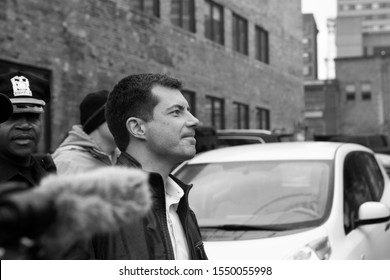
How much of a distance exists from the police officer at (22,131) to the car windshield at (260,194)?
5.28ft

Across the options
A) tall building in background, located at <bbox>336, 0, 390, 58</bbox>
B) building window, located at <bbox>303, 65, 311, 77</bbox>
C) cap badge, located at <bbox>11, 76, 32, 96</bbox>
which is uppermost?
tall building in background, located at <bbox>336, 0, 390, 58</bbox>

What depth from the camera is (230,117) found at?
18453 mm

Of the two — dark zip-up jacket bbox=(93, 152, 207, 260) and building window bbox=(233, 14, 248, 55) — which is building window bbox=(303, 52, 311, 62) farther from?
dark zip-up jacket bbox=(93, 152, 207, 260)

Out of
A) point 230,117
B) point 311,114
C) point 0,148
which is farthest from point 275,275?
point 311,114

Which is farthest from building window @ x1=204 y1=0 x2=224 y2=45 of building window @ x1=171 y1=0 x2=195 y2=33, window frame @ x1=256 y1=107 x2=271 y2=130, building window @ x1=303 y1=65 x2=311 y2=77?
building window @ x1=303 y1=65 x2=311 y2=77

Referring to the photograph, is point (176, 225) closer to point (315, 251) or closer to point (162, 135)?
point (162, 135)

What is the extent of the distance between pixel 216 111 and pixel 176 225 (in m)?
15.8

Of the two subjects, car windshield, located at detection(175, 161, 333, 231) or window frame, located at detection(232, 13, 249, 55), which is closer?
car windshield, located at detection(175, 161, 333, 231)

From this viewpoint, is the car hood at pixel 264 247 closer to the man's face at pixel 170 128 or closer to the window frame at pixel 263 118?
the man's face at pixel 170 128

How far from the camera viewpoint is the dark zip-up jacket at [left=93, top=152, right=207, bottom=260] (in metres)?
1.55

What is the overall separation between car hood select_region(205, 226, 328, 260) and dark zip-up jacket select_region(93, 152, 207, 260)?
1.45 m

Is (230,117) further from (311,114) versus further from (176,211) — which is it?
(311,114)

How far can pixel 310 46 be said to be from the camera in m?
58.2

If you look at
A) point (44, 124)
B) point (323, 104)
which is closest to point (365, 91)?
point (323, 104)
